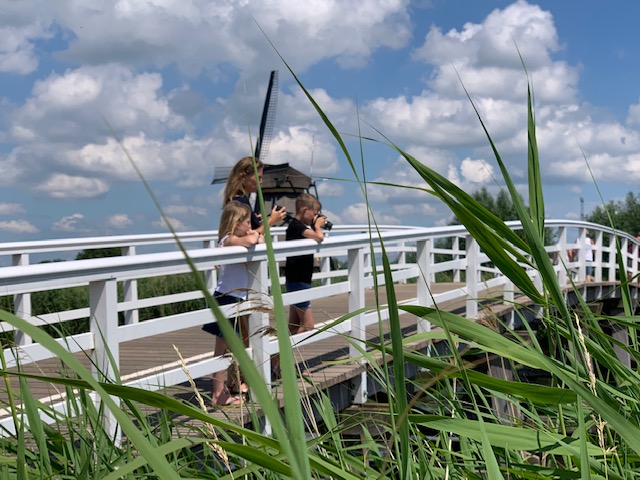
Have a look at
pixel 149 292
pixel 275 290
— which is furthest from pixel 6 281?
pixel 149 292

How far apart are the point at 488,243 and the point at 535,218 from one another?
294 millimetres

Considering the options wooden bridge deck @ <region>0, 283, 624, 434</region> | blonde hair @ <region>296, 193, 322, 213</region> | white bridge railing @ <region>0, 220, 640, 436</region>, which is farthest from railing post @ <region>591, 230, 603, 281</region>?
blonde hair @ <region>296, 193, 322, 213</region>

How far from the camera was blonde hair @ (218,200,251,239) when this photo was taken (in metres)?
5.60

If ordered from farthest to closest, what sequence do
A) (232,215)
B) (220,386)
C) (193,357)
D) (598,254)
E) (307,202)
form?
(598,254) → (307,202) → (232,215) → (193,357) → (220,386)

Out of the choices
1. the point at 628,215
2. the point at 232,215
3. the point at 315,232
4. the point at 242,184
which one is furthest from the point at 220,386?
the point at 628,215

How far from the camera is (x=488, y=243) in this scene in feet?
5.00

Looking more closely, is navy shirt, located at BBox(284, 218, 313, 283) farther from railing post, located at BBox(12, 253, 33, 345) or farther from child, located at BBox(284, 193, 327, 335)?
railing post, located at BBox(12, 253, 33, 345)

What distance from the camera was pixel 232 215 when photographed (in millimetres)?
5645

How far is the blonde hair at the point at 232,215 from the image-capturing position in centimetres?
560

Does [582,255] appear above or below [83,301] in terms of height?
above

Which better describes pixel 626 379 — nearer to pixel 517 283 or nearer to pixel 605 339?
pixel 605 339

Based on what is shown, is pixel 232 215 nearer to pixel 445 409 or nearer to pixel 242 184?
pixel 242 184

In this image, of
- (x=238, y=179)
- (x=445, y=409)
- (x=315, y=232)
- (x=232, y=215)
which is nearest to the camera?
(x=445, y=409)

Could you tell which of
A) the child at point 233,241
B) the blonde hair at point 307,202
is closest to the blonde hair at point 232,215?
the child at point 233,241
